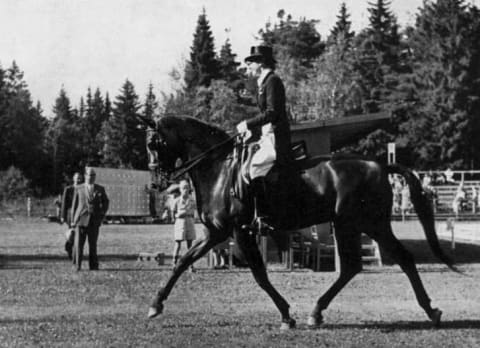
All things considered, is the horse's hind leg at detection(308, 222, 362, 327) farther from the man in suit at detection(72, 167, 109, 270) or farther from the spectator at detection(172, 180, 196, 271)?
the man in suit at detection(72, 167, 109, 270)

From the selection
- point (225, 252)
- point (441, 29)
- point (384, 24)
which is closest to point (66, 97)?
point (384, 24)

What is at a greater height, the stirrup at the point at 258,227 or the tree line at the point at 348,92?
the tree line at the point at 348,92

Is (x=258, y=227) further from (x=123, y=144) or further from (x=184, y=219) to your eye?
(x=123, y=144)

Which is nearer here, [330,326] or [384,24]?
[330,326]

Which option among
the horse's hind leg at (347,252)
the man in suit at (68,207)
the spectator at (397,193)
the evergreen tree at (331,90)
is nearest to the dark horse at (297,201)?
the horse's hind leg at (347,252)

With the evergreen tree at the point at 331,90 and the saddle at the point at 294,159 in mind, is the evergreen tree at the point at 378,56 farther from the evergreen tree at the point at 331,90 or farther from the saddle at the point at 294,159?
the saddle at the point at 294,159

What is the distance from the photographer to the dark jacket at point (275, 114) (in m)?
9.70

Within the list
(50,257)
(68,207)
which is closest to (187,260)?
(68,207)

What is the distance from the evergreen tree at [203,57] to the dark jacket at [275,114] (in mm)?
76102

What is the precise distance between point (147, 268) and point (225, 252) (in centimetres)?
209

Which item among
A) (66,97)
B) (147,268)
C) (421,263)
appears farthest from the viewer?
(66,97)

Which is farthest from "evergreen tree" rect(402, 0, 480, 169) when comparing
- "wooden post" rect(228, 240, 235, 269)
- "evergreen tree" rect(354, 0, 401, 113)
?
"wooden post" rect(228, 240, 235, 269)

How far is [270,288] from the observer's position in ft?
33.0

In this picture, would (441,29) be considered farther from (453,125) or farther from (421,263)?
(421,263)
